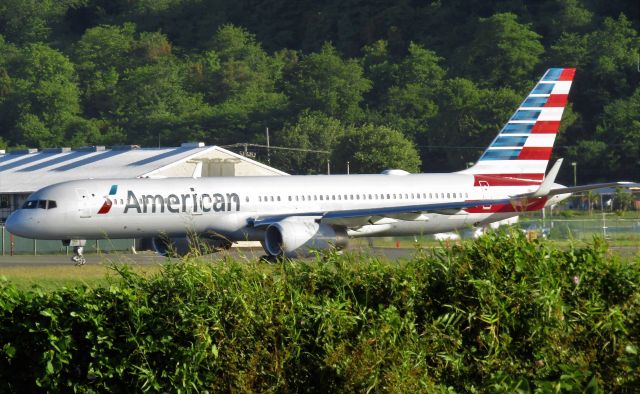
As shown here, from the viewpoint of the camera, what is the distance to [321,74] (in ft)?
475

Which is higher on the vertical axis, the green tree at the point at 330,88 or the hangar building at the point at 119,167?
the green tree at the point at 330,88

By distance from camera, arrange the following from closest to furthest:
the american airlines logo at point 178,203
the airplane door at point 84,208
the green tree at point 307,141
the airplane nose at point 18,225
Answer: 1. the airplane door at point 84,208
2. the american airlines logo at point 178,203
3. the airplane nose at point 18,225
4. the green tree at point 307,141

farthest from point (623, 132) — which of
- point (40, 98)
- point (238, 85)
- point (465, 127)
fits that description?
point (40, 98)

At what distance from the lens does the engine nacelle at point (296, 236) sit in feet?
131

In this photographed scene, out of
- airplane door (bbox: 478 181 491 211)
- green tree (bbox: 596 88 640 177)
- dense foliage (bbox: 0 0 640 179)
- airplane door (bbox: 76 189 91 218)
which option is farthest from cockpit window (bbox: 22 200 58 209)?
green tree (bbox: 596 88 640 177)

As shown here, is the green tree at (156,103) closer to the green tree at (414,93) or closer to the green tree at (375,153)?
the green tree at (414,93)

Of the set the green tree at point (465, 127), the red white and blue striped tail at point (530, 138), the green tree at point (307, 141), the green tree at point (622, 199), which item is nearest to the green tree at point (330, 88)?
the green tree at point (307, 141)

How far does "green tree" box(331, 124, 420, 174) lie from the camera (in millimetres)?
98125

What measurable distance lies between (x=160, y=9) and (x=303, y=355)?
184 metres

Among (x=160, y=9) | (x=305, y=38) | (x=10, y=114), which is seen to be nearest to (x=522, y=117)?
(x=10, y=114)

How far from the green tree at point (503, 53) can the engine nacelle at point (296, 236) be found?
3742 inches

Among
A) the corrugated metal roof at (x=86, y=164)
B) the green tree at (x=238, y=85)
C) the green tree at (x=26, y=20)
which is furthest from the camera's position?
the green tree at (x=26, y=20)

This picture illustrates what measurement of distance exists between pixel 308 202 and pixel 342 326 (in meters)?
30.9

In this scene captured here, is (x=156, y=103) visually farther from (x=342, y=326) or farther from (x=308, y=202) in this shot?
(x=342, y=326)
